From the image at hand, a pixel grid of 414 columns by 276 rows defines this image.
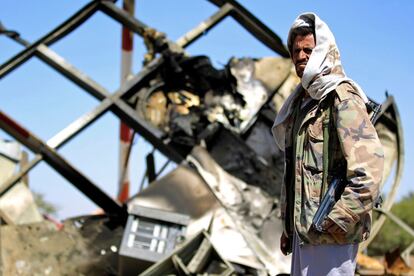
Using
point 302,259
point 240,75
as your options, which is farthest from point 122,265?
point 302,259

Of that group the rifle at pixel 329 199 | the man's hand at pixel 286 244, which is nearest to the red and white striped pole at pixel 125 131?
the man's hand at pixel 286 244

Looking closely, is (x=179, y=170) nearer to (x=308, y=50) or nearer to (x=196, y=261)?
(x=196, y=261)

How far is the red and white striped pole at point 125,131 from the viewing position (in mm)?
8331

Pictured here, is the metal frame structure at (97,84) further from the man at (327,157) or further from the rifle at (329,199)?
the rifle at (329,199)

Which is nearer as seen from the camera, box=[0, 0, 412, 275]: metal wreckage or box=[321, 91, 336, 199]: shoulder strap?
box=[321, 91, 336, 199]: shoulder strap

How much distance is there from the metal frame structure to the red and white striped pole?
1175 mm

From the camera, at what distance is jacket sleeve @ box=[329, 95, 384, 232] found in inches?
83.8

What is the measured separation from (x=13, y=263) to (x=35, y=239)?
1.26ft

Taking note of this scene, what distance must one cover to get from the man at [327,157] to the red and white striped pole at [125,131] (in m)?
5.63

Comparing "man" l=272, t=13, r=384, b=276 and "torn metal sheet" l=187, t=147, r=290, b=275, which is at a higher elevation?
"man" l=272, t=13, r=384, b=276

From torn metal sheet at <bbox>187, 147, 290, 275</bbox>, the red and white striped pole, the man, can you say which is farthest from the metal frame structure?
the man

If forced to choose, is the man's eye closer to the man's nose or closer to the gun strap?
the man's nose

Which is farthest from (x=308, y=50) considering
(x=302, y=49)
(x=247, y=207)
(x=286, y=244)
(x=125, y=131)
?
(x=125, y=131)

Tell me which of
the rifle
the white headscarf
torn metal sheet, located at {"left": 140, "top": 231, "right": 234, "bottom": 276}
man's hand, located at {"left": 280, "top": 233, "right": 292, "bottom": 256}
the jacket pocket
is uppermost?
the white headscarf
